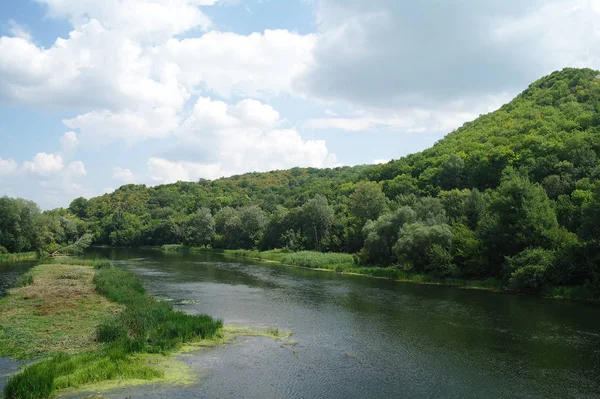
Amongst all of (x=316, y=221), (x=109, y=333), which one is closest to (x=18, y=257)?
(x=316, y=221)

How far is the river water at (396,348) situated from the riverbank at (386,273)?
7.58 feet

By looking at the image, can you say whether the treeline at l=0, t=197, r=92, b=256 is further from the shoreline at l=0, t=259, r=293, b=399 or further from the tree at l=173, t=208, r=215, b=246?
the shoreline at l=0, t=259, r=293, b=399

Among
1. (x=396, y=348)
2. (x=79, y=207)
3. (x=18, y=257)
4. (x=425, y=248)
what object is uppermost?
(x=79, y=207)

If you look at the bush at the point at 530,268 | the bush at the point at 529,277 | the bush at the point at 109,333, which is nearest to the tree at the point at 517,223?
the bush at the point at 530,268

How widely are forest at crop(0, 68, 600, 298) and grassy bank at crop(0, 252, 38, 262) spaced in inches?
74.7

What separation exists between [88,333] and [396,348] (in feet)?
51.2

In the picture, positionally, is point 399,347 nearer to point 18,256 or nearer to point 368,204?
point 368,204

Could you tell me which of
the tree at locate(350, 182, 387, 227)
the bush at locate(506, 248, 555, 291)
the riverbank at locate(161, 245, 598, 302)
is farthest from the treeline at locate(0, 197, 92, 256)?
the bush at locate(506, 248, 555, 291)

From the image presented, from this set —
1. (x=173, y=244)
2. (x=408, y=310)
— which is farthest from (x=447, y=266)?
(x=173, y=244)

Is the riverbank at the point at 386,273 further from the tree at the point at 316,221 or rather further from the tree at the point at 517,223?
the tree at the point at 316,221

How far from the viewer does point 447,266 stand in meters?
48.4

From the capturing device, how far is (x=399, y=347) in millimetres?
22844

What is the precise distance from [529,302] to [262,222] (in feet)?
251

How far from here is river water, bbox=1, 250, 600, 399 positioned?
55.3ft
